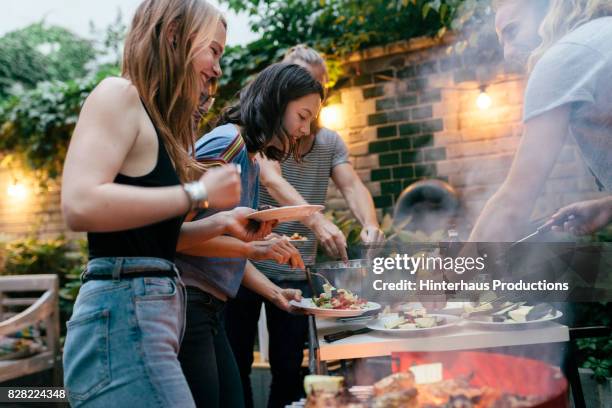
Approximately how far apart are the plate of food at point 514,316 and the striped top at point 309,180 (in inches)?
47.5

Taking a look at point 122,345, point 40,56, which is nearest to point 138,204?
point 122,345

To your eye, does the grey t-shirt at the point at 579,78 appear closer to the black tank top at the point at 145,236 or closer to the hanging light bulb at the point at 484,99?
the black tank top at the point at 145,236

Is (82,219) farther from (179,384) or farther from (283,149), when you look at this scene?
(283,149)

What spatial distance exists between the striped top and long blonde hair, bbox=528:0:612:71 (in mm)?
1568

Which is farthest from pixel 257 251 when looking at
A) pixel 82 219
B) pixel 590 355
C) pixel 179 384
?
pixel 590 355

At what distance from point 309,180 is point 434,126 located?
2308mm

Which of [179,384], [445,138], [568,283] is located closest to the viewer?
[179,384]

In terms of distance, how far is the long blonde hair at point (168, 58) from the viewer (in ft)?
3.95

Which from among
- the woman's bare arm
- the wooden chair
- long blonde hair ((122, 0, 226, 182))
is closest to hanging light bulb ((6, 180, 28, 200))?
the wooden chair

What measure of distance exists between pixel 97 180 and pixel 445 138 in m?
4.32

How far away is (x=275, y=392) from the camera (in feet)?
9.21

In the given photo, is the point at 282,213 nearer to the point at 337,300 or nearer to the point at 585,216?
the point at 337,300

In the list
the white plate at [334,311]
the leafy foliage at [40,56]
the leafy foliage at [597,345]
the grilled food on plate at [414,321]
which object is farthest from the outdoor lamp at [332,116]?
the leafy foliage at [40,56]

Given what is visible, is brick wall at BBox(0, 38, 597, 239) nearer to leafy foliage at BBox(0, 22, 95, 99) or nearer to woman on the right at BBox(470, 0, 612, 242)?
woman on the right at BBox(470, 0, 612, 242)
